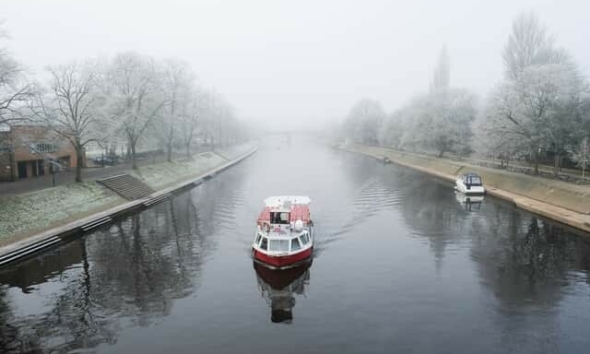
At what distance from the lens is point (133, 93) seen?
2594 inches

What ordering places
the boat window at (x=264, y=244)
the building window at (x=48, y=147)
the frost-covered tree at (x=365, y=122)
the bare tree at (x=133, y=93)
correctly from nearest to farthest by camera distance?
1. the boat window at (x=264, y=244)
2. the building window at (x=48, y=147)
3. the bare tree at (x=133, y=93)
4. the frost-covered tree at (x=365, y=122)

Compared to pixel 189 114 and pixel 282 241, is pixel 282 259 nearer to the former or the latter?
pixel 282 241

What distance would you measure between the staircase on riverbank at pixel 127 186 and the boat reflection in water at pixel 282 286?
30954 mm

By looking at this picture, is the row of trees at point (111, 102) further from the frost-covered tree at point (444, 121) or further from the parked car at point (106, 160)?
the frost-covered tree at point (444, 121)

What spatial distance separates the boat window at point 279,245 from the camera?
29578 mm

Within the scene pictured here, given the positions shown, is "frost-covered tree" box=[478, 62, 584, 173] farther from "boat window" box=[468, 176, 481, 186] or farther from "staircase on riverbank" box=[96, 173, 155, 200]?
"staircase on riverbank" box=[96, 173, 155, 200]

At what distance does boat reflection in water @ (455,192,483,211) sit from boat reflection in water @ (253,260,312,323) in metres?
29.2

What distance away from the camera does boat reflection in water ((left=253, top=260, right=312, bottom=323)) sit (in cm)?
2302

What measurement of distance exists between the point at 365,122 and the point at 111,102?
109 m

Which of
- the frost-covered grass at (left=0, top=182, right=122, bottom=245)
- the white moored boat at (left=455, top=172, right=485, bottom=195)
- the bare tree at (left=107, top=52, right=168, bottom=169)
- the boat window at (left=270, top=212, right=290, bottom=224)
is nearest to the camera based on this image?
the boat window at (left=270, top=212, right=290, bottom=224)

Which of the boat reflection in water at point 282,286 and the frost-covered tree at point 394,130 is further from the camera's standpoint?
the frost-covered tree at point 394,130

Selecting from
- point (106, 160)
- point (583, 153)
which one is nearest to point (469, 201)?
point (583, 153)

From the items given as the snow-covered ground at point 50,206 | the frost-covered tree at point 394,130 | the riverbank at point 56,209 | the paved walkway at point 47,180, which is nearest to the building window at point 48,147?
the paved walkway at point 47,180

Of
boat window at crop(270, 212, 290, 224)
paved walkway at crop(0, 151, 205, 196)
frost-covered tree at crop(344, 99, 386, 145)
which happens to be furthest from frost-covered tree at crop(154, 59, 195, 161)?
frost-covered tree at crop(344, 99, 386, 145)
